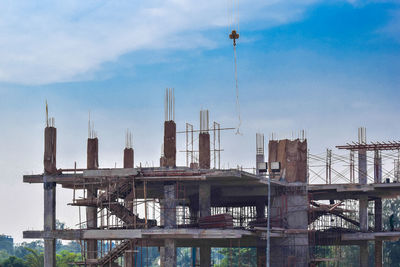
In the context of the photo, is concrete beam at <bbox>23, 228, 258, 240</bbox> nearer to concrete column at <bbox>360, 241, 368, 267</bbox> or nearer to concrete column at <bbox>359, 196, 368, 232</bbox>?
concrete column at <bbox>359, 196, 368, 232</bbox>

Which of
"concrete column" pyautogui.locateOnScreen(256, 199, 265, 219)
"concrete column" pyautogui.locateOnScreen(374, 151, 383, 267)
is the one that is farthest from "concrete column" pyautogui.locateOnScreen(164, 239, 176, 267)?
"concrete column" pyautogui.locateOnScreen(374, 151, 383, 267)

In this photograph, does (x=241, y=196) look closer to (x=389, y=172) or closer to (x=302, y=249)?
(x=302, y=249)

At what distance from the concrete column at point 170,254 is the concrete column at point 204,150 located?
7762 mm

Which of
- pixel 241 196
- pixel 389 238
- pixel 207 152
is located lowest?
pixel 389 238

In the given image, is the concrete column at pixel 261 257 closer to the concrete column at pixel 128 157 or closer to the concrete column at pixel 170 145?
the concrete column at pixel 128 157

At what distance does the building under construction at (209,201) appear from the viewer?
58188 millimetres

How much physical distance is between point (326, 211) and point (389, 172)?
924 centimetres

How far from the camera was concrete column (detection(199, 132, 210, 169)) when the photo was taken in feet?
207

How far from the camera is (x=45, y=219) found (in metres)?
62.9

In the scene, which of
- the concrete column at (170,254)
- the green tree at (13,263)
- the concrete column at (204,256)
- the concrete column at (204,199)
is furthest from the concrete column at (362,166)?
the green tree at (13,263)

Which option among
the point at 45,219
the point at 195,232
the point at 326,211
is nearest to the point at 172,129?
the point at 195,232

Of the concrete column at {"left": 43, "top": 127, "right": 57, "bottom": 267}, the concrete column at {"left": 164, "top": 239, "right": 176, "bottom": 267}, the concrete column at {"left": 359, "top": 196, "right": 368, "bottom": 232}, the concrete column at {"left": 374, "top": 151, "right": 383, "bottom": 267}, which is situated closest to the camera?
the concrete column at {"left": 164, "top": 239, "right": 176, "bottom": 267}

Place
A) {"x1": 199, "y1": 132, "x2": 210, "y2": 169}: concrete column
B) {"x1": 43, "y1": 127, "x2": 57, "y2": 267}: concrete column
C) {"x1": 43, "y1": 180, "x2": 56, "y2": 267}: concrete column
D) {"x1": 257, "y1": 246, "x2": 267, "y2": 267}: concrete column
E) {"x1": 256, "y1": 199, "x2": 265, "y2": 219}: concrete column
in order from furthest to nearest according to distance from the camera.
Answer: {"x1": 256, "y1": 199, "x2": 265, "y2": 219}: concrete column < {"x1": 257, "y1": 246, "x2": 267, "y2": 267}: concrete column < {"x1": 199, "y1": 132, "x2": 210, "y2": 169}: concrete column < {"x1": 43, "y1": 180, "x2": 56, "y2": 267}: concrete column < {"x1": 43, "y1": 127, "x2": 57, "y2": 267}: concrete column

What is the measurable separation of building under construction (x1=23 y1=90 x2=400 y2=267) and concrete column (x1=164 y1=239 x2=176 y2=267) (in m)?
0.09
